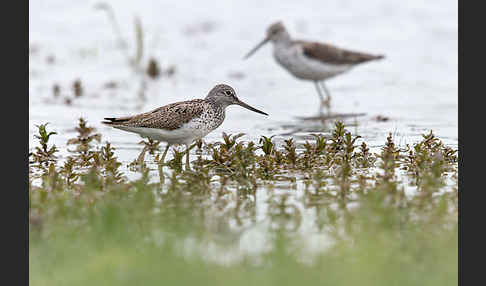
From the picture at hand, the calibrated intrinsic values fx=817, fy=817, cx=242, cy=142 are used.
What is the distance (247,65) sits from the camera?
65.0ft

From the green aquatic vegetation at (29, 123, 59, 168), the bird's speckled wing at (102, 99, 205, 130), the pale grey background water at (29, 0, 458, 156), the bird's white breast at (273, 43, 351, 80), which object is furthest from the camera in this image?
the bird's white breast at (273, 43, 351, 80)

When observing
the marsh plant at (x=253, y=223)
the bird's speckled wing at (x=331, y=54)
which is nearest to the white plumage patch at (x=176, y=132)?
the marsh plant at (x=253, y=223)

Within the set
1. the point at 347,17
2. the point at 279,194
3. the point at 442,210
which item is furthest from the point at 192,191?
the point at 347,17

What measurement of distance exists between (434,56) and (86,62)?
8.56 metres

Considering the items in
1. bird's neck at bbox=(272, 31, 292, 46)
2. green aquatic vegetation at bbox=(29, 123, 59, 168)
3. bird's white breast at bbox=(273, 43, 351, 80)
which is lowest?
green aquatic vegetation at bbox=(29, 123, 59, 168)

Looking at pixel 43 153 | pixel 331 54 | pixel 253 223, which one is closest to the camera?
pixel 253 223

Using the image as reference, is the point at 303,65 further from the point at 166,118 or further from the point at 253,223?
the point at 253,223

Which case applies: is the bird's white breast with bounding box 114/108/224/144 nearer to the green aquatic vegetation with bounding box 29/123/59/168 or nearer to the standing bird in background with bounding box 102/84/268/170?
the standing bird in background with bounding box 102/84/268/170

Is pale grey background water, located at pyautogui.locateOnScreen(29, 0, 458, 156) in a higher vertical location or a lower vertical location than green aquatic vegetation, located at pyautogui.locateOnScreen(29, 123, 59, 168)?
higher

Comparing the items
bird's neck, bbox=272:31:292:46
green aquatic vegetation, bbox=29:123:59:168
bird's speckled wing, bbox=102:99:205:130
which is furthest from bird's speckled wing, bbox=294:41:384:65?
green aquatic vegetation, bbox=29:123:59:168

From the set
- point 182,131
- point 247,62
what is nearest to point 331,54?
point 247,62

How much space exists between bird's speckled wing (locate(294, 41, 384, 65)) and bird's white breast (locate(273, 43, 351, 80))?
88mm

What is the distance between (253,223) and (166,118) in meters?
3.33

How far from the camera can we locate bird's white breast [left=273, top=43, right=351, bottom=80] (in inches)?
663
